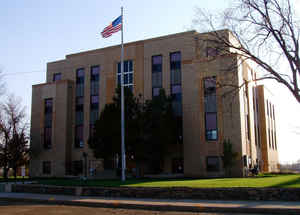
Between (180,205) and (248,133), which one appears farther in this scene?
(248,133)

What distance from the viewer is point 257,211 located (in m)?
14.2

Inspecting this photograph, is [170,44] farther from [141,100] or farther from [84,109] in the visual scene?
[84,109]

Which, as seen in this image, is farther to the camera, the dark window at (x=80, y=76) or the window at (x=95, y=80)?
the dark window at (x=80, y=76)

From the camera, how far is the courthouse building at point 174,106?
126 feet

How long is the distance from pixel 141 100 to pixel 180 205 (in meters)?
28.8

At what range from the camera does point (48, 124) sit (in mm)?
49812

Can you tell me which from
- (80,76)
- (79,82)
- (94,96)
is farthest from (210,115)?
(80,76)

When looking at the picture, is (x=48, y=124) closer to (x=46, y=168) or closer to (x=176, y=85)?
(x=46, y=168)

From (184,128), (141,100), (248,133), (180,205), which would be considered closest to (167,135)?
(184,128)

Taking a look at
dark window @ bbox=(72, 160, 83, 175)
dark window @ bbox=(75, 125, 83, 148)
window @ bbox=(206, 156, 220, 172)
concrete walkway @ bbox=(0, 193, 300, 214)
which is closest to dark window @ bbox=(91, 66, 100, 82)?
dark window @ bbox=(75, 125, 83, 148)

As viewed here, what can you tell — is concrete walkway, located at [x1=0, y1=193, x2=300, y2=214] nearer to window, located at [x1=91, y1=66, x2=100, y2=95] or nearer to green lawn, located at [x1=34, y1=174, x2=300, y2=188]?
green lawn, located at [x1=34, y1=174, x2=300, y2=188]

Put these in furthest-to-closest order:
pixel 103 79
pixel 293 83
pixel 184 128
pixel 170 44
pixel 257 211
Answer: pixel 103 79 < pixel 170 44 < pixel 184 128 < pixel 293 83 < pixel 257 211

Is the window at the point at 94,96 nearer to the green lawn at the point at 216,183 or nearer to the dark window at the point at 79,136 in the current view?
the dark window at the point at 79,136

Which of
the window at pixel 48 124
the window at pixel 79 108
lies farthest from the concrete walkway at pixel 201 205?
the window at pixel 48 124
